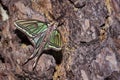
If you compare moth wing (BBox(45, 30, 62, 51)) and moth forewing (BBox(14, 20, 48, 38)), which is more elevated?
moth forewing (BBox(14, 20, 48, 38))

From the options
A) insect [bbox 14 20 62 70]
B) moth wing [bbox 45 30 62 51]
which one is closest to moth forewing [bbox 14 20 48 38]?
insect [bbox 14 20 62 70]

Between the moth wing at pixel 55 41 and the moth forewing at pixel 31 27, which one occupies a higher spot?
the moth forewing at pixel 31 27

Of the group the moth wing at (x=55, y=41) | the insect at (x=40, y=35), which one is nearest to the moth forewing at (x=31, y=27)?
the insect at (x=40, y=35)

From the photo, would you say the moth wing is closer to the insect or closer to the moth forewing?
the insect

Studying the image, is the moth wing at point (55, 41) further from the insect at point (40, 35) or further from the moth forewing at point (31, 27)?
the moth forewing at point (31, 27)

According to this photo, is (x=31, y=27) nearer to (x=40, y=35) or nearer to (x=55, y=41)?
(x=40, y=35)

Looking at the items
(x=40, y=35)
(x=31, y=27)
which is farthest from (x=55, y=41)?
(x=31, y=27)

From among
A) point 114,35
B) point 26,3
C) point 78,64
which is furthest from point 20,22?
point 114,35

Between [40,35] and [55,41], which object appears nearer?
[55,41]
